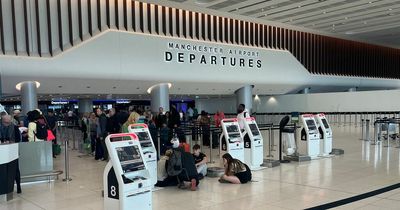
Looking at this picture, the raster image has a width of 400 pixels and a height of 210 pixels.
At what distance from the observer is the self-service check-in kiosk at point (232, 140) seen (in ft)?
26.7

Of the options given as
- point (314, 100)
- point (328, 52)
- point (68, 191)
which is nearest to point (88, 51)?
point (68, 191)

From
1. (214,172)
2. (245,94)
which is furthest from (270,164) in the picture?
(245,94)

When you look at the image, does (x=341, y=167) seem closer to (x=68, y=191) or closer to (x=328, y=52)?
(x=68, y=191)

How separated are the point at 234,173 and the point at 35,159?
4.20 metres

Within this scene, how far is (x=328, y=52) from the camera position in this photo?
2861cm

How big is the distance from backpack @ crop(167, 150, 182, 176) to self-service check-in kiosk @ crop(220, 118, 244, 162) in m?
1.75

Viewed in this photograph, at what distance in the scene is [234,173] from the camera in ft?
23.4

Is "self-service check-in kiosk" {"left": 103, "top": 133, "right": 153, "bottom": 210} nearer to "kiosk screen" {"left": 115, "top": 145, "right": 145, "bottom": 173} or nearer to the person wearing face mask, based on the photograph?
"kiosk screen" {"left": 115, "top": 145, "right": 145, "bottom": 173}

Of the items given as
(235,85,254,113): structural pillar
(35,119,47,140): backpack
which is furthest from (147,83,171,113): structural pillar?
(35,119,47,140): backpack

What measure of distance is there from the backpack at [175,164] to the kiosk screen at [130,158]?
1.75 m

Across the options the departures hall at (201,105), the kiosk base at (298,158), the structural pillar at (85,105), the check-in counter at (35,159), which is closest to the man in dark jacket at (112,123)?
the departures hall at (201,105)

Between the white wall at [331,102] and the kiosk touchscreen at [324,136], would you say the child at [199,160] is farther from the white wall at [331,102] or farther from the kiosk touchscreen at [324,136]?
the white wall at [331,102]

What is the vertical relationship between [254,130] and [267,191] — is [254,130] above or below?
above

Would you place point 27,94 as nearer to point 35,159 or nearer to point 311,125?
point 35,159
